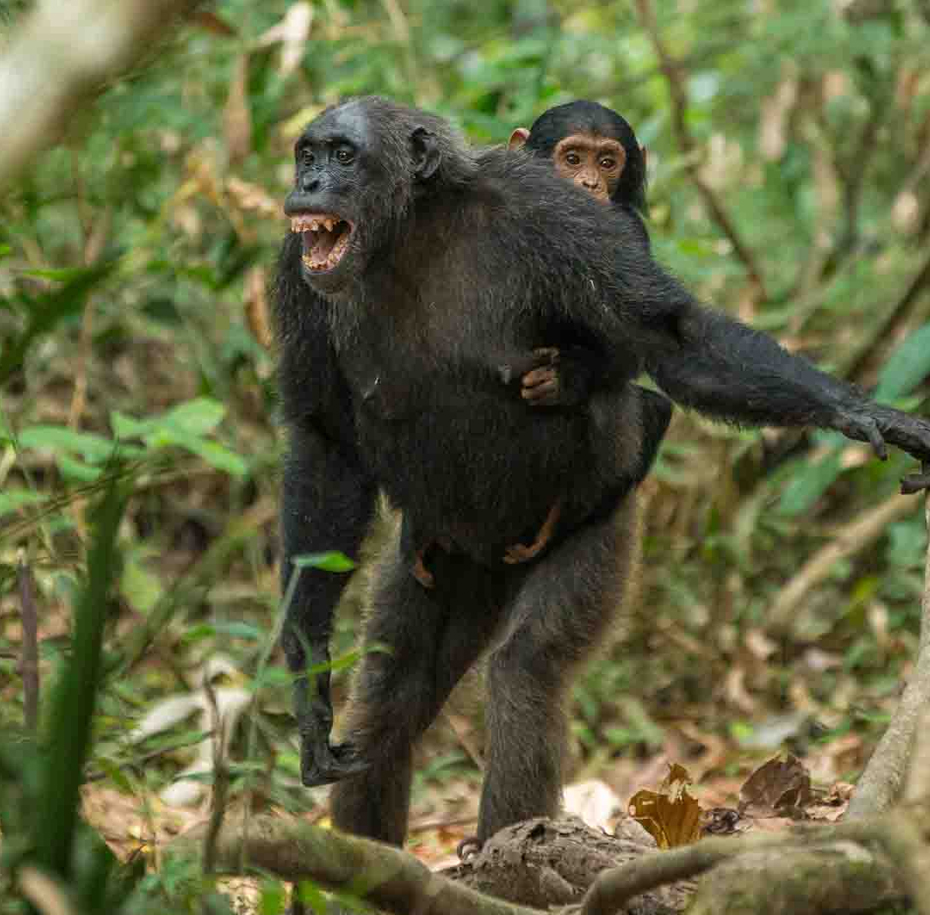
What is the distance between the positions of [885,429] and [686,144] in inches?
196

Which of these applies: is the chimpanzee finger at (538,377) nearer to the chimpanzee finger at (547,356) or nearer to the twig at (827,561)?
the chimpanzee finger at (547,356)

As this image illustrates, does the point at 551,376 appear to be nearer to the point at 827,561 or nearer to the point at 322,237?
the point at 322,237

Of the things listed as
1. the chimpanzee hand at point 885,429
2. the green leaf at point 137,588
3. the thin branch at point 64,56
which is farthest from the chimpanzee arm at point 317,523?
the thin branch at point 64,56

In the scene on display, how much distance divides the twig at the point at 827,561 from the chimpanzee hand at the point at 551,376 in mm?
3530

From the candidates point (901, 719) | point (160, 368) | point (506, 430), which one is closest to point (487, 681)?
point (506, 430)

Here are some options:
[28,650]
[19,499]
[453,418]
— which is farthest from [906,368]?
[28,650]

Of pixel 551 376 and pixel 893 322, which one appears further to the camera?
pixel 893 322

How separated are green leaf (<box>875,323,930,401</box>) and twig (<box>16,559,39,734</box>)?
386cm

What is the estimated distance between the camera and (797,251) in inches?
476

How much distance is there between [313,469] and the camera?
5395 mm

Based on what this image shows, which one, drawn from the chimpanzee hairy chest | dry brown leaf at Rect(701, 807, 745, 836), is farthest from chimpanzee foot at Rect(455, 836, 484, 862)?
the chimpanzee hairy chest

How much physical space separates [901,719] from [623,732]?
4185 millimetres

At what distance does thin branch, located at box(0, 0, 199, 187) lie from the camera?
1.96 metres

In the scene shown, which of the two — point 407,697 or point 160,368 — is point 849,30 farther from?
point 407,697
